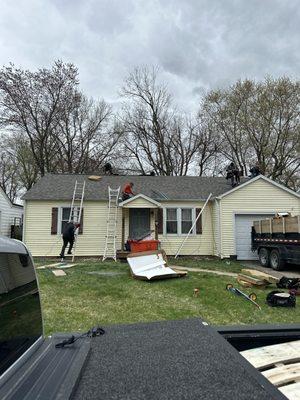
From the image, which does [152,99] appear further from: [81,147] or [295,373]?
[295,373]

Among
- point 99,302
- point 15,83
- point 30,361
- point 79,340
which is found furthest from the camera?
point 15,83

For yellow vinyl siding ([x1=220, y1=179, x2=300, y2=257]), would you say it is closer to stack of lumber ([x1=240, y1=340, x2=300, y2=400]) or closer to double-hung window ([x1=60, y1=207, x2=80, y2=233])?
double-hung window ([x1=60, y1=207, x2=80, y2=233])

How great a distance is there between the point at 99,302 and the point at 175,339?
6033mm

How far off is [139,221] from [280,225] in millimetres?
6856

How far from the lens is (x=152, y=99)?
1286 inches

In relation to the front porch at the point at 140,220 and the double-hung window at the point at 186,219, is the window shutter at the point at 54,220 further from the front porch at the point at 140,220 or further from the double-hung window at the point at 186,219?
the double-hung window at the point at 186,219

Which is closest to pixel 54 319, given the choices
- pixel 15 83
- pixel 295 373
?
pixel 295 373

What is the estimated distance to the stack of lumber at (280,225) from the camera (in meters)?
12.7

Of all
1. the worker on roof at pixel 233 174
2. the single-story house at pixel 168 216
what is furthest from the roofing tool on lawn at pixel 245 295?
the worker on roof at pixel 233 174

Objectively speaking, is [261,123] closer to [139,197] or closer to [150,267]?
[139,197]

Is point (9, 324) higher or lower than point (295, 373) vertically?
higher

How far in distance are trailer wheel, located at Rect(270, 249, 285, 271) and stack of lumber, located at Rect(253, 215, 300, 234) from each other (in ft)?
2.83

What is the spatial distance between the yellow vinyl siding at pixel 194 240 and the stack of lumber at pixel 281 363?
14654 mm

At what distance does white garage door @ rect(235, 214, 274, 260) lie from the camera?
17.4 m
